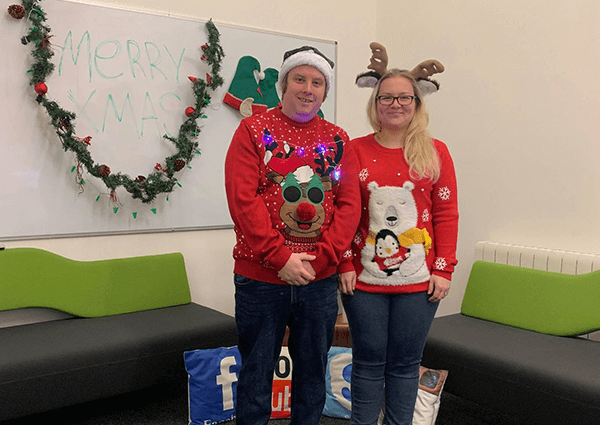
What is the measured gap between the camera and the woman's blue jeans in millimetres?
1656

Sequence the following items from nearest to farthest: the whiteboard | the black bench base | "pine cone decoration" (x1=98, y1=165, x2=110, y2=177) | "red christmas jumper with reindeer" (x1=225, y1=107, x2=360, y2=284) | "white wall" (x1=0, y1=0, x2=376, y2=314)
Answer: "red christmas jumper with reindeer" (x1=225, y1=107, x2=360, y2=284) → the black bench base → the whiteboard → "pine cone decoration" (x1=98, y1=165, x2=110, y2=177) → "white wall" (x1=0, y1=0, x2=376, y2=314)

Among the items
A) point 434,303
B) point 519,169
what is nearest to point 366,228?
point 434,303

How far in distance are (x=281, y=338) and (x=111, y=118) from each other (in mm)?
1673

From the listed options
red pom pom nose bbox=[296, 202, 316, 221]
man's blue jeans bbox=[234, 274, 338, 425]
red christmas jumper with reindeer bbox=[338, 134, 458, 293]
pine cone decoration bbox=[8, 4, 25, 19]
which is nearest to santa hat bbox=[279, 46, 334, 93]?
red christmas jumper with reindeer bbox=[338, 134, 458, 293]

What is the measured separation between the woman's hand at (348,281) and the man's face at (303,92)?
0.47 m

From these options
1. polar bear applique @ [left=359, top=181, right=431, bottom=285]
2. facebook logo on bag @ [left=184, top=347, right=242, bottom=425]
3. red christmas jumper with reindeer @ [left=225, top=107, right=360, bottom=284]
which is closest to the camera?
red christmas jumper with reindeer @ [left=225, top=107, right=360, bottom=284]

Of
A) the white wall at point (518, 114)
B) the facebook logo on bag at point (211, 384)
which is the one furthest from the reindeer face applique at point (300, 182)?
the white wall at point (518, 114)

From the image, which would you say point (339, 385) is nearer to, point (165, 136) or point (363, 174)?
point (363, 174)

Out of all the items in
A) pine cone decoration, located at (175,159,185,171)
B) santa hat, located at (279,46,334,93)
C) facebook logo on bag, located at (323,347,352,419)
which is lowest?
facebook logo on bag, located at (323,347,352,419)

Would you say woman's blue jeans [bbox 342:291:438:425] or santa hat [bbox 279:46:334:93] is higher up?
santa hat [bbox 279:46:334:93]

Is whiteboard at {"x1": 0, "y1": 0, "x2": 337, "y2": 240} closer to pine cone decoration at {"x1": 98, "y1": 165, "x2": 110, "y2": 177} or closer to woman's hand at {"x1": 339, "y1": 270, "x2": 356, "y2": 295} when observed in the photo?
pine cone decoration at {"x1": 98, "y1": 165, "x2": 110, "y2": 177}

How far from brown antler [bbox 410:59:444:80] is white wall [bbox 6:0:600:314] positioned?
47.8 inches

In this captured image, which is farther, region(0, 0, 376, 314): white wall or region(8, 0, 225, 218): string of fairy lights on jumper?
region(0, 0, 376, 314): white wall

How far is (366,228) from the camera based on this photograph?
1708mm
